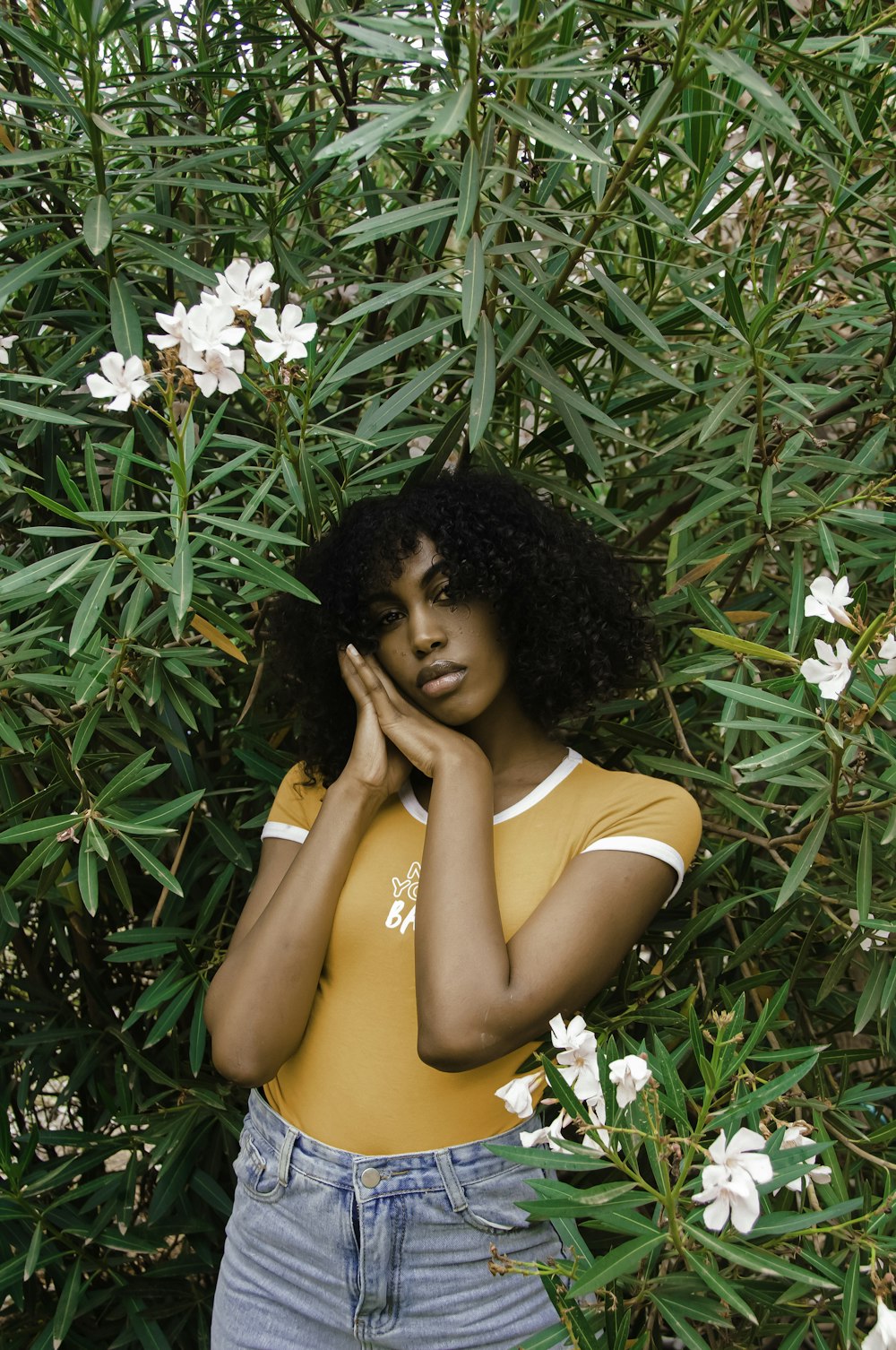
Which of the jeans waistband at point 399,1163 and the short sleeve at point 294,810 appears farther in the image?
the short sleeve at point 294,810

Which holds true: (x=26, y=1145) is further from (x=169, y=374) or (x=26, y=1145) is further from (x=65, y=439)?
(x=169, y=374)

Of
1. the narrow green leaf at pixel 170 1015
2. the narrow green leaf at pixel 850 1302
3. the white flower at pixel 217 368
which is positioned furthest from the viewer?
the narrow green leaf at pixel 170 1015

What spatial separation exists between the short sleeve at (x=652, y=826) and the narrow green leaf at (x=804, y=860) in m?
0.11

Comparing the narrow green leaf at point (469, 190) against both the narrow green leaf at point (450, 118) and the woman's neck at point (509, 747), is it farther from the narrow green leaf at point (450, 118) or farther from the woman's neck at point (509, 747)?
the woman's neck at point (509, 747)

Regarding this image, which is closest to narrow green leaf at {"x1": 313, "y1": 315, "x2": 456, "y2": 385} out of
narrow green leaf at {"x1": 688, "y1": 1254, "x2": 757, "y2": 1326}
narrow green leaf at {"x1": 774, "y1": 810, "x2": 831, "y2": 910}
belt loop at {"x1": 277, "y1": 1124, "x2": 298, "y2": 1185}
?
narrow green leaf at {"x1": 774, "y1": 810, "x2": 831, "y2": 910}

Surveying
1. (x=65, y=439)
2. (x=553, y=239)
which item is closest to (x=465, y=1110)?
(x=553, y=239)

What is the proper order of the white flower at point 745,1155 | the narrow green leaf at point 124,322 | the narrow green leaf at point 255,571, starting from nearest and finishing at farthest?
1. the white flower at point 745,1155
2. the narrow green leaf at point 255,571
3. the narrow green leaf at point 124,322

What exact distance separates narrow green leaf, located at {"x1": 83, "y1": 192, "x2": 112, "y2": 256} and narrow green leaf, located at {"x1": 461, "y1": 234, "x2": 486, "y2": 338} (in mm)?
411

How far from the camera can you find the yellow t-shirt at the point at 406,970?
4.17 ft

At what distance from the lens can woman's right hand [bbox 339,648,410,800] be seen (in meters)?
1.38

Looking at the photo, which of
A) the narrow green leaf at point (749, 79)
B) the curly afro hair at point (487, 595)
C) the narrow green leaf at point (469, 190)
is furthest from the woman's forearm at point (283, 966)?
the narrow green leaf at point (749, 79)

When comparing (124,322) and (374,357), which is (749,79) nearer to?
(374,357)

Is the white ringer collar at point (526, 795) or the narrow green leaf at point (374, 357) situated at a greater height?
the narrow green leaf at point (374, 357)

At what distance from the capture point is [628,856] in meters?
1.25
